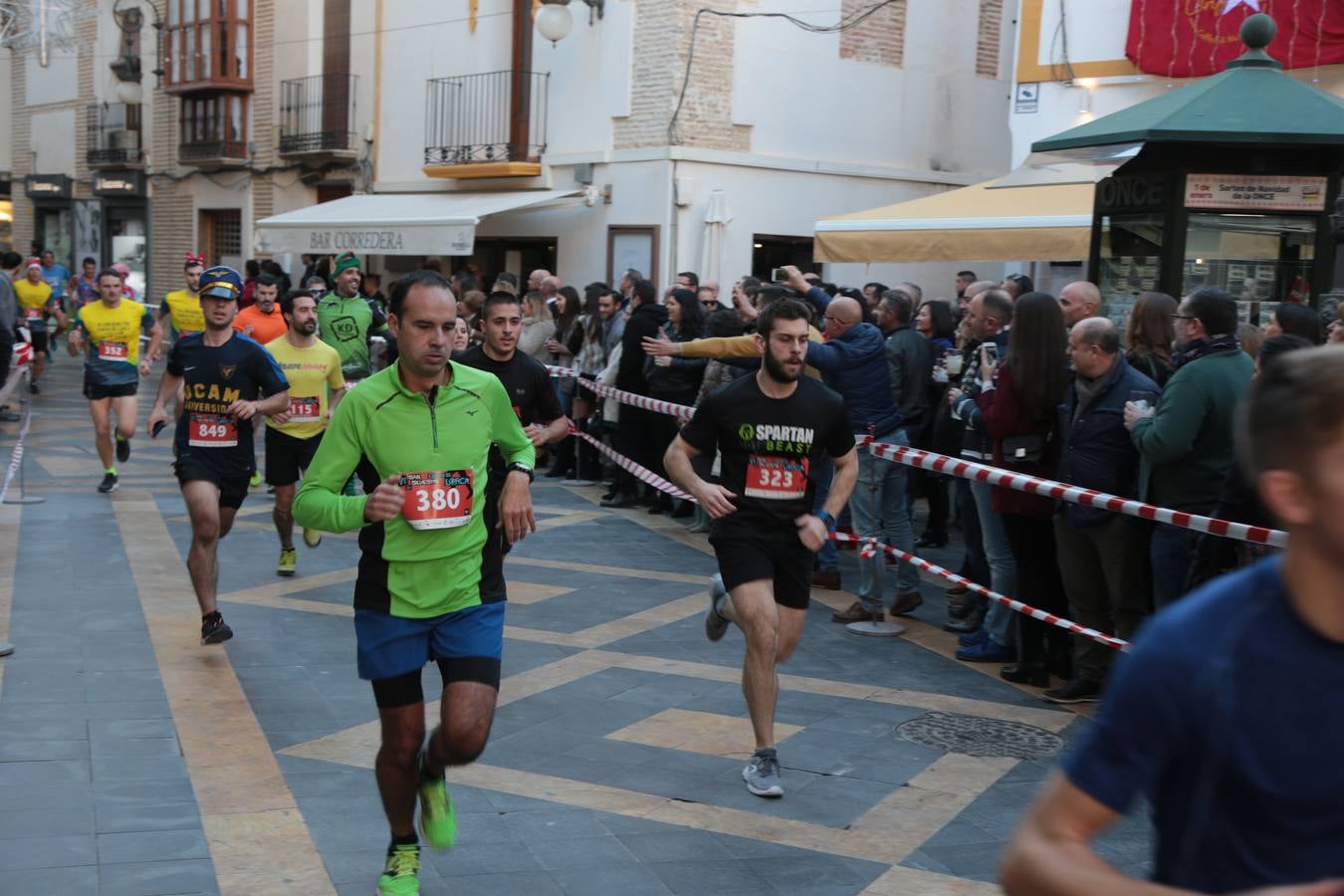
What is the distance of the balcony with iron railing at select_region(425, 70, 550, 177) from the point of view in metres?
20.8

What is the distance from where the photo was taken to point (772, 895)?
14.4 ft

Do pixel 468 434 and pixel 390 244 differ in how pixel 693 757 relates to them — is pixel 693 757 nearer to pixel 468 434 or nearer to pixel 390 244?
pixel 468 434

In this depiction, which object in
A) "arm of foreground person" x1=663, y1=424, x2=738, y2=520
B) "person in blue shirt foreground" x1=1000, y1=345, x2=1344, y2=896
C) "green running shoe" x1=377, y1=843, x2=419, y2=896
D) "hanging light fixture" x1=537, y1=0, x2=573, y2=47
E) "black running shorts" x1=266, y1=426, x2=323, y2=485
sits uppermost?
"hanging light fixture" x1=537, y1=0, x2=573, y2=47

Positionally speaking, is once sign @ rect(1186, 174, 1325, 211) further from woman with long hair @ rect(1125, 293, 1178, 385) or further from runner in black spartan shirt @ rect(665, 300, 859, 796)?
runner in black spartan shirt @ rect(665, 300, 859, 796)

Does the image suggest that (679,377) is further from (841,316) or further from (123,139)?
(123,139)

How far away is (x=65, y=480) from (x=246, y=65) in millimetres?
17342

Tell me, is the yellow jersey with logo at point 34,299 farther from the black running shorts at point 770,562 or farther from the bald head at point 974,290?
the black running shorts at point 770,562

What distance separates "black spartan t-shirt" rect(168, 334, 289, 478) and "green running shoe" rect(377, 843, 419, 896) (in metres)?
3.74

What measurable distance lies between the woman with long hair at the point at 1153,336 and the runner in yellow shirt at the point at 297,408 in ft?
16.2

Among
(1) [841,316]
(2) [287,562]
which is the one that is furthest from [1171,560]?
(2) [287,562]

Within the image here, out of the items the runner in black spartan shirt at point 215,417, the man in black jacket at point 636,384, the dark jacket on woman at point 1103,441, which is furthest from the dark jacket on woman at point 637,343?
the dark jacket on woman at point 1103,441

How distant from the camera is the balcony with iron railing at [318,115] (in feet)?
82.7

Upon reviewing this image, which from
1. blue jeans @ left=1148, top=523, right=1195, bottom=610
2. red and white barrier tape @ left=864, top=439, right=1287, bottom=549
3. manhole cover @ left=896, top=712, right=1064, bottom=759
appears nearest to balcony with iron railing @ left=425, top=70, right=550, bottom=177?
red and white barrier tape @ left=864, top=439, right=1287, bottom=549

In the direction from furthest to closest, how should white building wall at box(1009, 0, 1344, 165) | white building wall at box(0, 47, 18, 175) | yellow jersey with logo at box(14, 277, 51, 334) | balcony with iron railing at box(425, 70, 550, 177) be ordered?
1. white building wall at box(0, 47, 18, 175)
2. balcony with iron railing at box(425, 70, 550, 177)
3. yellow jersey with logo at box(14, 277, 51, 334)
4. white building wall at box(1009, 0, 1344, 165)
